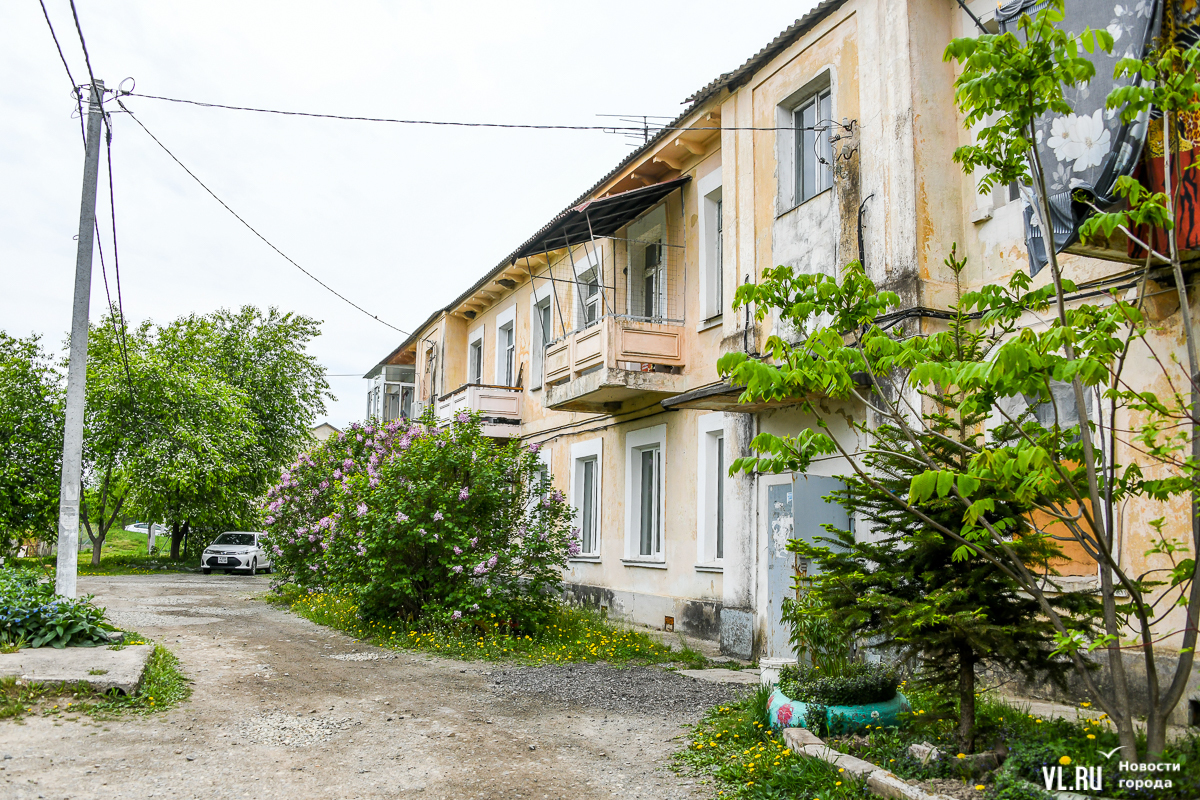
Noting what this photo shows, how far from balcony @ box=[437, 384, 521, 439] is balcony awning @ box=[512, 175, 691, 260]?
443 cm

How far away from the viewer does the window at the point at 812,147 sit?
393 inches

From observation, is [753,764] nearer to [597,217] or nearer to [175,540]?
[597,217]

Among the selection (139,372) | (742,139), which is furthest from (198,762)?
(139,372)

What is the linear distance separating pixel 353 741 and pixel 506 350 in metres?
15.1

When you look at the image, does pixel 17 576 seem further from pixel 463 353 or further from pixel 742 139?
pixel 463 353

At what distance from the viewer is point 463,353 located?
76.3ft

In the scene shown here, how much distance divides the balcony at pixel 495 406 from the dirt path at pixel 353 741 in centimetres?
959

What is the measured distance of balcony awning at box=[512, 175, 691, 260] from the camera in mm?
12797

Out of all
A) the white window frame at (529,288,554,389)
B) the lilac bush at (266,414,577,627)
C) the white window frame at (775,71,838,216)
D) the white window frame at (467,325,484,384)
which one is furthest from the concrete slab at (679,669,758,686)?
the white window frame at (467,325,484,384)

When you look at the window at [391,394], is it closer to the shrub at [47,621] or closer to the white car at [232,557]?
the white car at [232,557]

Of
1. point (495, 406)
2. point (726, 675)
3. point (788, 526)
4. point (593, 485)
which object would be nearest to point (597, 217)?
point (593, 485)

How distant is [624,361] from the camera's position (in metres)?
12.6

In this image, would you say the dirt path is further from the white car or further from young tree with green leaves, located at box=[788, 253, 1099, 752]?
the white car

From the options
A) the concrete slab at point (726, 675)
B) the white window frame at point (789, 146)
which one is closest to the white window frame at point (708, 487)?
the concrete slab at point (726, 675)
